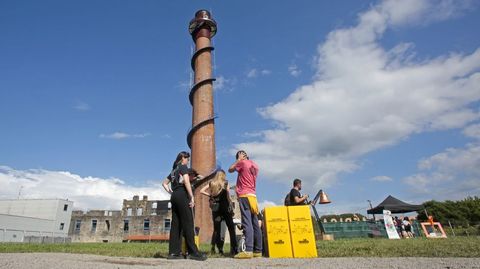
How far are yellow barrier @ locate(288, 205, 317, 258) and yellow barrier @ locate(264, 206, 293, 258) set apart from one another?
91 mm

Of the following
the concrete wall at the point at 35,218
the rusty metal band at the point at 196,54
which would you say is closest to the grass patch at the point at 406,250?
the rusty metal band at the point at 196,54

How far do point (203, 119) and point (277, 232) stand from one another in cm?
1663

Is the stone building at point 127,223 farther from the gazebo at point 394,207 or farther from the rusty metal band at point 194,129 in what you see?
the gazebo at point 394,207

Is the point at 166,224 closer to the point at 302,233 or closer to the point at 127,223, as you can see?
the point at 127,223

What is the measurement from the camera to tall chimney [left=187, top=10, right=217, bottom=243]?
19297 mm

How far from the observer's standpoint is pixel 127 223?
1608 inches

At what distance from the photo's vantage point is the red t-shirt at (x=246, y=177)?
5.43 m

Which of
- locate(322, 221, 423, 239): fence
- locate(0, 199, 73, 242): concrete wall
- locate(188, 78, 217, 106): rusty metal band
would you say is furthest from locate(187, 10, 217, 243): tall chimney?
locate(0, 199, 73, 242): concrete wall

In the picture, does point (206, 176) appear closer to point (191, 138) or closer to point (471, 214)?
point (191, 138)

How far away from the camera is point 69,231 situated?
4344 centimetres

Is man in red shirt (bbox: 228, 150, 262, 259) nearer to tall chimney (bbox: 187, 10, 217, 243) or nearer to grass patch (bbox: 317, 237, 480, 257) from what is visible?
grass patch (bbox: 317, 237, 480, 257)

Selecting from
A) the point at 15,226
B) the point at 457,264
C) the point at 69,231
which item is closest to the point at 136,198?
the point at 69,231

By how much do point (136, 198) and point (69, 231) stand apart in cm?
1118

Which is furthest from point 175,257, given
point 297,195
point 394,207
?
point 394,207
